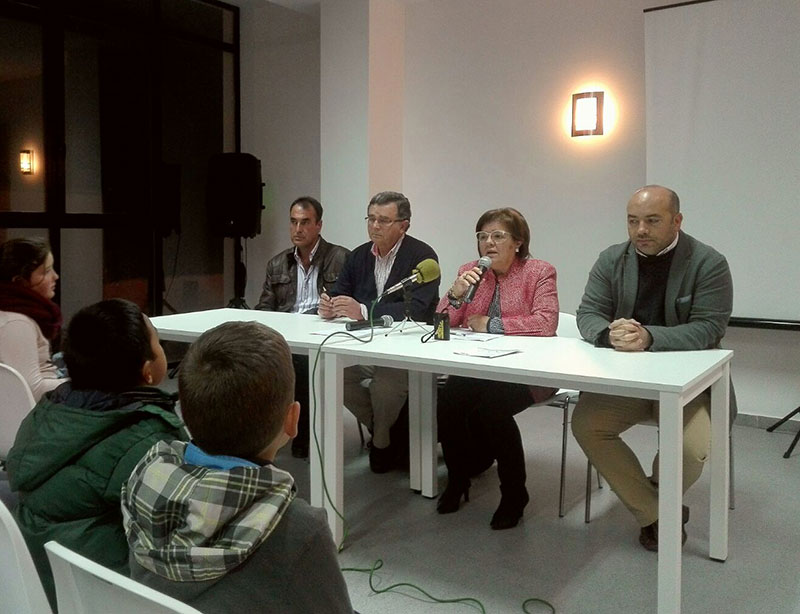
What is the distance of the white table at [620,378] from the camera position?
2002 millimetres

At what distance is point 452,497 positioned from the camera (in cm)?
303

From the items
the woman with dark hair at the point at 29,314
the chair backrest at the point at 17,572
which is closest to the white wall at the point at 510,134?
the woman with dark hair at the point at 29,314

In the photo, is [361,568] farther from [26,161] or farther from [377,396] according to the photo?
[26,161]

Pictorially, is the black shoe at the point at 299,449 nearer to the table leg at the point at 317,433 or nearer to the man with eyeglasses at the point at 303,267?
the man with eyeglasses at the point at 303,267

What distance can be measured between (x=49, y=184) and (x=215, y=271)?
1.54 metres

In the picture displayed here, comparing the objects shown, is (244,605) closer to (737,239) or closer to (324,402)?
(324,402)

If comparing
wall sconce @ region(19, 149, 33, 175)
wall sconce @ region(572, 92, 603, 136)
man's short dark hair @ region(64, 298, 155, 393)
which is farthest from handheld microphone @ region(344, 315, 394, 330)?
wall sconce @ region(19, 149, 33, 175)

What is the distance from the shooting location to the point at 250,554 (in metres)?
1.09

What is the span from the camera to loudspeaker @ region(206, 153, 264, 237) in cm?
565

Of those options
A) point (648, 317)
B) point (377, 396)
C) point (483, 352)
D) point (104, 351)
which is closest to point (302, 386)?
point (377, 396)

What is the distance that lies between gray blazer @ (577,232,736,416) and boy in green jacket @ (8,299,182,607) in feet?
5.41

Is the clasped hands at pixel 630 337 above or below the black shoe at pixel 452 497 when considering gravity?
above

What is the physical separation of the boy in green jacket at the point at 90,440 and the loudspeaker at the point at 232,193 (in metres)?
4.18

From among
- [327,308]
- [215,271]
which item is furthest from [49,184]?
[327,308]
